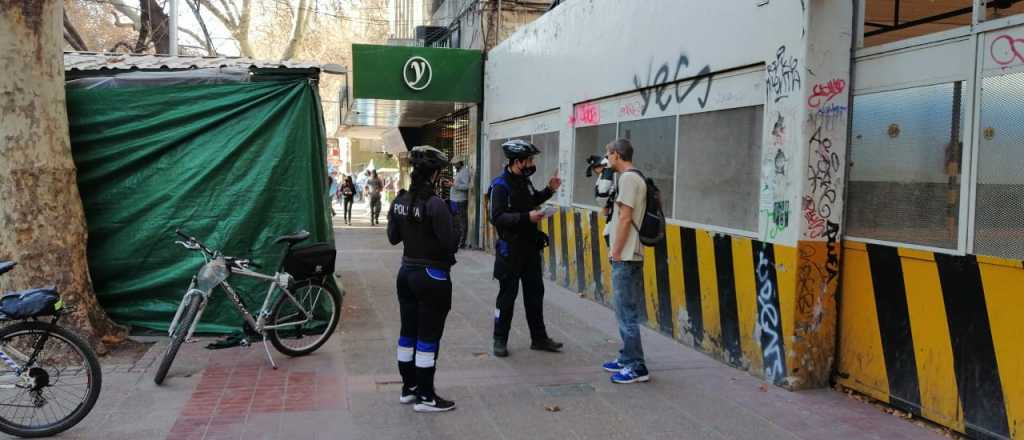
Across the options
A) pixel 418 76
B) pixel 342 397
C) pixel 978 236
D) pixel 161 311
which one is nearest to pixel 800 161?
pixel 978 236

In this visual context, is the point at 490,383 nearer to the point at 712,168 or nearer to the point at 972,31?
the point at 712,168

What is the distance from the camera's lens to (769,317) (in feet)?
18.7

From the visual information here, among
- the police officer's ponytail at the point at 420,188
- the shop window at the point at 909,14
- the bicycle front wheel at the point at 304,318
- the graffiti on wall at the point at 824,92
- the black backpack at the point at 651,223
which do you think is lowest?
the bicycle front wheel at the point at 304,318

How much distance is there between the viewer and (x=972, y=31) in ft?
14.9

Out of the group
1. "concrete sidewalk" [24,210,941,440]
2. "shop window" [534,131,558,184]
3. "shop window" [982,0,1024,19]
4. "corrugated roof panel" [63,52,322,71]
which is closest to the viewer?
"concrete sidewalk" [24,210,941,440]

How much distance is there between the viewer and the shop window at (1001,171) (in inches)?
167

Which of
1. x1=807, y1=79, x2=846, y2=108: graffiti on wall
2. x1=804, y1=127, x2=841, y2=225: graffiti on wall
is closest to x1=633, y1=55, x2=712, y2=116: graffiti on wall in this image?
x1=807, y1=79, x2=846, y2=108: graffiti on wall

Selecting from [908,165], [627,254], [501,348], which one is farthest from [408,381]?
[908,165]

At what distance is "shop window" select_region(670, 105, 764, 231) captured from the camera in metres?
6.25

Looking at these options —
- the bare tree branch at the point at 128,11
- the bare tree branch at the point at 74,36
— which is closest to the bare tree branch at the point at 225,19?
the bare tree branch at the point at 128,11

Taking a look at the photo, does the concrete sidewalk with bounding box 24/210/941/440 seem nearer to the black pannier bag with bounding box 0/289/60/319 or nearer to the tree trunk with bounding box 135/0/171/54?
the black pannier bag with bounding box 0/289/60/319

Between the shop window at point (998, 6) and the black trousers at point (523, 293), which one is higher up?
the shop window at point (998, 6)

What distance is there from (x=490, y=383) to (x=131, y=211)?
3.74 metres

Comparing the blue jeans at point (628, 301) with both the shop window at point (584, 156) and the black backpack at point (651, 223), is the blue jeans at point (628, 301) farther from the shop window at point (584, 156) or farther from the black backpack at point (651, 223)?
the shop window at point (584, 156)
